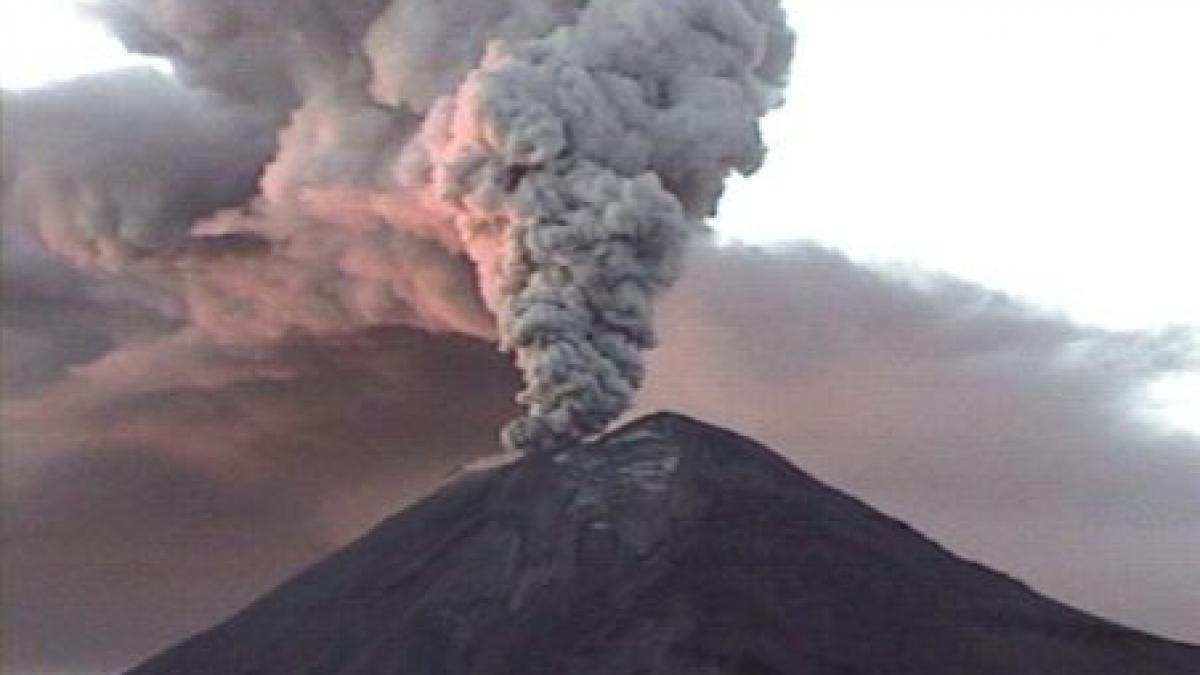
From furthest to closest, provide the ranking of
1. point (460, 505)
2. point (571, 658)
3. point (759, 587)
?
point (460, 505)
point (759, 587)
point (571, 658)

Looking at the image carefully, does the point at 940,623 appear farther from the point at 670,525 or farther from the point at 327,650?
the point at 327,650

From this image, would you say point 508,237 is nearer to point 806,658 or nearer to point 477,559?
point 477,559

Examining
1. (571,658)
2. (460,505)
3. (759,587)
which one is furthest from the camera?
(460,505)

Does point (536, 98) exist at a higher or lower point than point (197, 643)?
higher

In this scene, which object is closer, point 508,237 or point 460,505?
point 508,237

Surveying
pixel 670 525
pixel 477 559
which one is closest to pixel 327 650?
pixel 477 559

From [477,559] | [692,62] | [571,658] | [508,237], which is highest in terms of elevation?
[692,62]

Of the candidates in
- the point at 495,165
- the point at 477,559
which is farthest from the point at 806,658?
the point at 495,165
